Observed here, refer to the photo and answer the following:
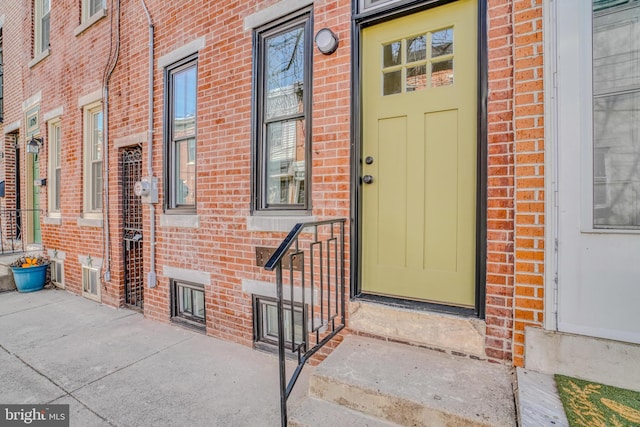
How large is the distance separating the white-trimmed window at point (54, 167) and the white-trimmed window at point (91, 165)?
1.26 m

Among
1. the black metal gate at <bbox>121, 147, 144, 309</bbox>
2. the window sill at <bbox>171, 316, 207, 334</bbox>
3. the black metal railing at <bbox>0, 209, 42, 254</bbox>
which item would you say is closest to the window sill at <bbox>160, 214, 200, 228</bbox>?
the black metal gate at <bbox>121, 147, 144, 309</bbox>

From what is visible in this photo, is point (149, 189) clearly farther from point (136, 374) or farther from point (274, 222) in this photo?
point (136, 374)

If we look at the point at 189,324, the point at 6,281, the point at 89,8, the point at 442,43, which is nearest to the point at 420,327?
the point at 442,43

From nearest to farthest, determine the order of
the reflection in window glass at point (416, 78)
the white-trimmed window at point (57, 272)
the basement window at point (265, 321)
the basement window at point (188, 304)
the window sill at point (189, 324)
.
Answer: the reflection in window glass at point (416, 78), the basement window at point (265, 321), the window sill at point (189, 324), the basement window at point (188, 304), the white-trimmed window at point (57, 272)

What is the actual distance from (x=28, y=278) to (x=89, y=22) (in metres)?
4.32

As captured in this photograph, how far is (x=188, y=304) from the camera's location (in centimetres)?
402

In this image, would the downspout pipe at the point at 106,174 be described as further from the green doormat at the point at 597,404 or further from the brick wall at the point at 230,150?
the green doormat at the point at 597,404

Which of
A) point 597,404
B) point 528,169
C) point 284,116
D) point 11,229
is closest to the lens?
point 597,404

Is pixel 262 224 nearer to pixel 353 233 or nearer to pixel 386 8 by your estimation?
pixel 353 233

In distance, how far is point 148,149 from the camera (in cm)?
424

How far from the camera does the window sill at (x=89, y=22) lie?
16.0 feet

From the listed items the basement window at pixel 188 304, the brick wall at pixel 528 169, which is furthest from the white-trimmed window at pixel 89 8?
the brick wall at pixel 528 169

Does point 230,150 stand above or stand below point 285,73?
below

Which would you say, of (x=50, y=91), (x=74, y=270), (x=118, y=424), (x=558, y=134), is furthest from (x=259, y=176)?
(x=50, y=91)
